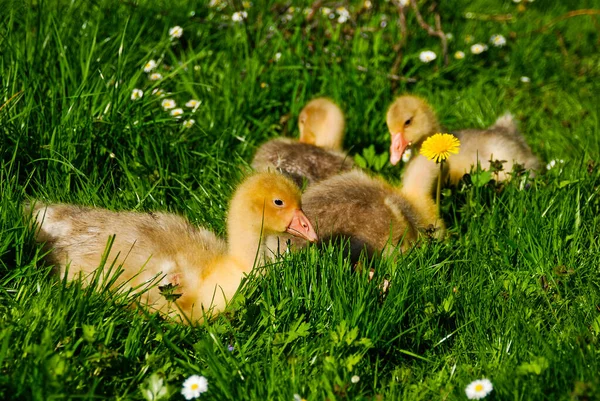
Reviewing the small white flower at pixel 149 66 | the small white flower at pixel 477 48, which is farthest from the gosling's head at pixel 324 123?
the small white flower at pixel 477 48

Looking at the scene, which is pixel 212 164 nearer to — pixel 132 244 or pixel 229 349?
pixel 132 244

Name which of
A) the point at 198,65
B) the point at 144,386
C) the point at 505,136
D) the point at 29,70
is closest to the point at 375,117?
the point at 505,136

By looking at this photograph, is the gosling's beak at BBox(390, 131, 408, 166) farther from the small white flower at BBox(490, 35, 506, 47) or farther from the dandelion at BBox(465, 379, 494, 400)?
Answer: the dandelion at BBox(465, 379, 494, 400)

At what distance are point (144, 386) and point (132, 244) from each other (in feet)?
3.15

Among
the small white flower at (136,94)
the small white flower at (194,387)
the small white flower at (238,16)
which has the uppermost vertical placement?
the small white flower at (238,16)

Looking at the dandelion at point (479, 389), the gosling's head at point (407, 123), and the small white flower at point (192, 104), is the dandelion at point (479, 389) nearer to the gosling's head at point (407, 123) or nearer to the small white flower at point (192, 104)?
the gosling's head at point (407, 123)

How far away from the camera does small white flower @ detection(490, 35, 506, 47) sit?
7.83m

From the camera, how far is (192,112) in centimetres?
575

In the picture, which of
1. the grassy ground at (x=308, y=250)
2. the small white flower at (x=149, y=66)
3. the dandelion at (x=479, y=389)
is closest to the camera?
the dandelion at (x=479, y=389)

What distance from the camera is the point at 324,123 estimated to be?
600cm

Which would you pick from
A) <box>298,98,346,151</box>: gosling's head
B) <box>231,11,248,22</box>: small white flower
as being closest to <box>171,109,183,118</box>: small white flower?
<box>298,98,346,151</box>: gosling's head

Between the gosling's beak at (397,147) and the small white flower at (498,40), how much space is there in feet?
8.31

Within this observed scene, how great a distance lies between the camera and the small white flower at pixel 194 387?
10.6 ft

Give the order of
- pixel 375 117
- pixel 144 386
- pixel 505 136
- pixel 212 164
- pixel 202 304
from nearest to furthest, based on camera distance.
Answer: pixel 144 386
pixel 202 304
pixel 212 164
pixel 505 136
pixel 375 117
